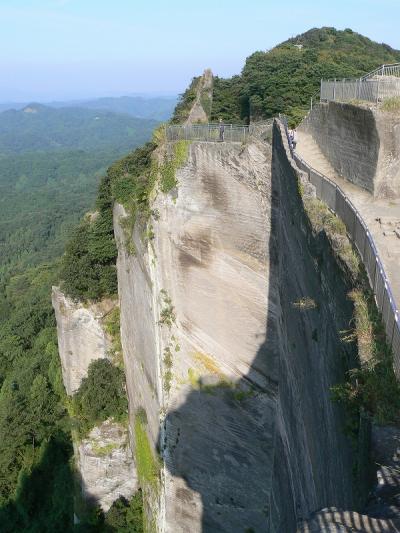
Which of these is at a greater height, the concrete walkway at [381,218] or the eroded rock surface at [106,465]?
the concrete walkway at [381,218]

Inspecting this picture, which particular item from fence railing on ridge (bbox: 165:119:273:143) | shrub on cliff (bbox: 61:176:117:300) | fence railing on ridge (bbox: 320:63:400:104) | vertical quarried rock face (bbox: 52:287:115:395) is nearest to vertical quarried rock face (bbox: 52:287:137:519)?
vertical quarried rock face (bbox: 52:287:115:395)

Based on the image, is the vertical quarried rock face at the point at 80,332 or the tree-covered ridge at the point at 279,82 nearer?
the vertical quarried rock face at the point at 80,332

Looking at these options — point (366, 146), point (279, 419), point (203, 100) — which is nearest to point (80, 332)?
point (279, 419)

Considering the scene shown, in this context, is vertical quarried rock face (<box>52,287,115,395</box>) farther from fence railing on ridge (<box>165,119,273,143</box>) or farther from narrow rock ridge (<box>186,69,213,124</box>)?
narrow rock ridge (<box>186,69,213,124</box>)

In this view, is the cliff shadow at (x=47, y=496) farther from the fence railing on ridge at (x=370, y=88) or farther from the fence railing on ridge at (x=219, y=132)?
the fence railing on ridge at (x=370, y=88)

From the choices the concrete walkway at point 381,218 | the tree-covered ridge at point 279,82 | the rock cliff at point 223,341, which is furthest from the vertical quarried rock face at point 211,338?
the tree-covered ridge at point 279,82

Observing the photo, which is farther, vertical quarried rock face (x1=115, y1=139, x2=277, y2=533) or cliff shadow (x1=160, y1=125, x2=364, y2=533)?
vertical quarried rock face (x1=115, y1=139, x2=277, y2=533)

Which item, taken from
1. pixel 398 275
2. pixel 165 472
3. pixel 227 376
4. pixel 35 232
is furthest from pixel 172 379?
pixel 35 232
